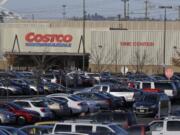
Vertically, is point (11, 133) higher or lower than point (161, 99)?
higher

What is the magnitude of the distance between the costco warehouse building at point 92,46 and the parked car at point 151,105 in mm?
55512

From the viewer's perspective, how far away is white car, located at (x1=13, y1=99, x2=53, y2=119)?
4225 centimetres

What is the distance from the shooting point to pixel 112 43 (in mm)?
109125

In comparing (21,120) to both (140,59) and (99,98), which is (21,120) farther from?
(140,59)

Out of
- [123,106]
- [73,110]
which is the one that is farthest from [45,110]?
[123,106]

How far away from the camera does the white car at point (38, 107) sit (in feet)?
139

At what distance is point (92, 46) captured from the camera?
108812 millimetres

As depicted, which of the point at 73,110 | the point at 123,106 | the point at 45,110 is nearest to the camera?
the point at 45,110

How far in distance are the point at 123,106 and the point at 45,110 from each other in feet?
39.9

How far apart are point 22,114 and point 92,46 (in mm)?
68362

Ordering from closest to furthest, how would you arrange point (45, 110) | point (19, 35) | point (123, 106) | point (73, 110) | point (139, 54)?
point (45, 110) → point (73, 110) → point (123, 106) → point (139, 54) → point (19, 35)

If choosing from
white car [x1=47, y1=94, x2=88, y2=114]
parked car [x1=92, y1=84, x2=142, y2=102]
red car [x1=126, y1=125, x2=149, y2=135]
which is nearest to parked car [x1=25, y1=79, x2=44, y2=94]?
parked car [x1=92, y1=84, x2=142, y2=102]

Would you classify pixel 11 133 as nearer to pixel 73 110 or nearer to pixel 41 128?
pixel 41 128

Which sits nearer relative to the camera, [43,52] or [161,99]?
[161,99]
